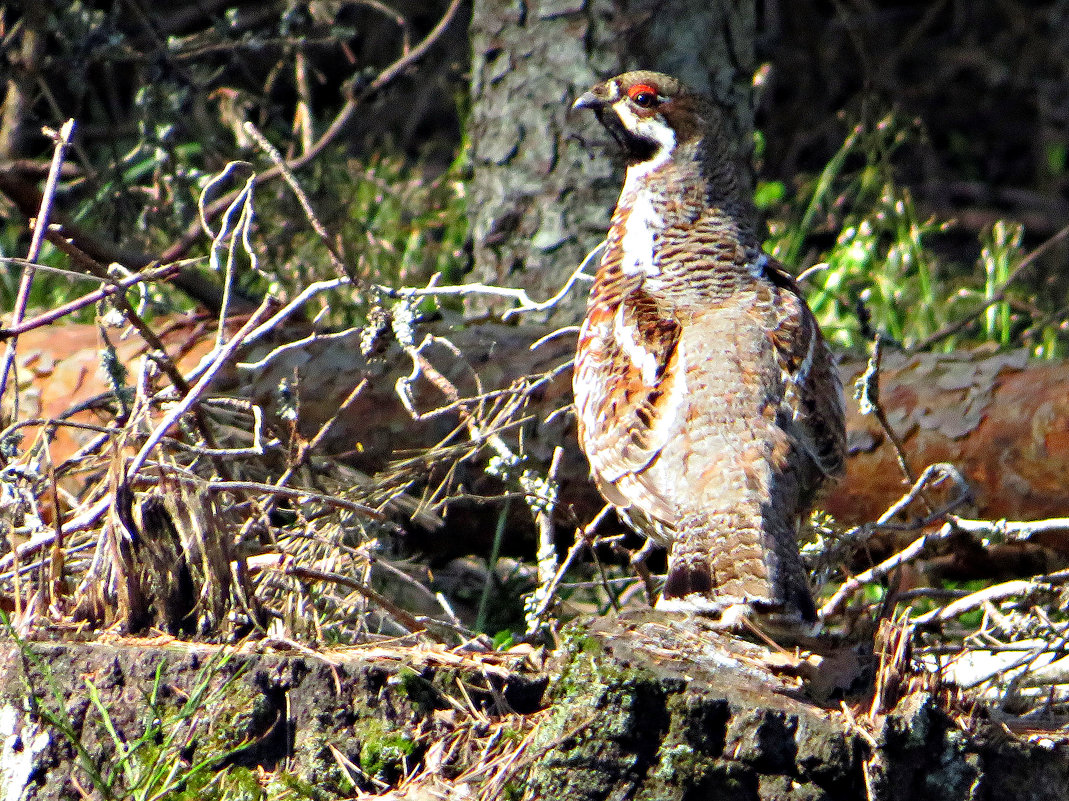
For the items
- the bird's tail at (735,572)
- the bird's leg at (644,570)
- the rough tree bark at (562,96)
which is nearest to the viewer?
the bird's tail at (735,572)

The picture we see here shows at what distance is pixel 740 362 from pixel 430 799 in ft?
5.23

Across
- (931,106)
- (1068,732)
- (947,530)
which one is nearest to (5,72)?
(947,530)

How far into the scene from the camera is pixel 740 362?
3.70m

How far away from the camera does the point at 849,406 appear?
4609mm

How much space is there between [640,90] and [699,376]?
1259mm

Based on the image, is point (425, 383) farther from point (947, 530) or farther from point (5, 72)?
point (5, 72)

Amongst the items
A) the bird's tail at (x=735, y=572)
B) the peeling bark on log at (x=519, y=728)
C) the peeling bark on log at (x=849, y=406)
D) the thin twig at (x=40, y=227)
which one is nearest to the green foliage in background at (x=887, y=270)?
the peeling bark on log at (x=849, y=406)

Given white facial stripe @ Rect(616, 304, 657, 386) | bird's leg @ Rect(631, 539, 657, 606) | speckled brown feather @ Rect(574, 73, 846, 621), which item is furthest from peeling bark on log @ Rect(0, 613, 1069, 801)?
white facial stripe @ Rect(616, 304, 657, 386)

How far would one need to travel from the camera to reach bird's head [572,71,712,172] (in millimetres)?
4453

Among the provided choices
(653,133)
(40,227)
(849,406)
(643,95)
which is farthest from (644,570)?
(40,227)

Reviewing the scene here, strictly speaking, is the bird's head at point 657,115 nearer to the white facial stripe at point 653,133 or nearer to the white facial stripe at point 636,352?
the white facial stripe at point 653,133

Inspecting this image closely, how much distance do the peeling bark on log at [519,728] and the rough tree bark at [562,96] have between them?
104 inches

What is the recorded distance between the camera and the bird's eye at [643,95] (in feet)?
14.6

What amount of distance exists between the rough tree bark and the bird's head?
0.76 meters
